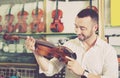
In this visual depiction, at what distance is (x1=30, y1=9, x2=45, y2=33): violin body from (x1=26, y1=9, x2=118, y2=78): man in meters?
0.28

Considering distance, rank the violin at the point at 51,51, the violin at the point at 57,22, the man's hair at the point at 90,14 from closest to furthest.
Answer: the violin at the point at 51,51, the man's hair at the point at 90,14, the violin at the point at 57,22

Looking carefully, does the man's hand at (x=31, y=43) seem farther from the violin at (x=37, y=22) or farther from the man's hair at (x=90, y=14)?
the man's hair at (x=90, y=14)

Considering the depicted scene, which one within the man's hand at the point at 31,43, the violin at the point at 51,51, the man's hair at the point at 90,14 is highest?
the man's hair at the point at 90,14

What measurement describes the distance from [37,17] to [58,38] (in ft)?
0.88

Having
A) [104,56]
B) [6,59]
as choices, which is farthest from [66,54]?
[6,59]

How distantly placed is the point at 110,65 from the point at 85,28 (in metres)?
0.34

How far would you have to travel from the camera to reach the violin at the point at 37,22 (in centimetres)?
242

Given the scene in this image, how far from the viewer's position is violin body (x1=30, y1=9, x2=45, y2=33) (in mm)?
2421

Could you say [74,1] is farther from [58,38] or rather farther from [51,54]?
[51,54]

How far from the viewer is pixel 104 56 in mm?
2115

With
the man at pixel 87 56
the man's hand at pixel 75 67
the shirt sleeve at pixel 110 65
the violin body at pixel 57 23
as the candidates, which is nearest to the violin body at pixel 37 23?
the violin body at pixel 57 23

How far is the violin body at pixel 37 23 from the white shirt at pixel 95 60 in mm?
307

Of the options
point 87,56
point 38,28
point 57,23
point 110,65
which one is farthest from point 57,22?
point 110,65

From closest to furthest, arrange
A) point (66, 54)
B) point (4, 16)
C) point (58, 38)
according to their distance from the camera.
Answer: point (66, 54) → point (58, 38) → point (4, 16)
